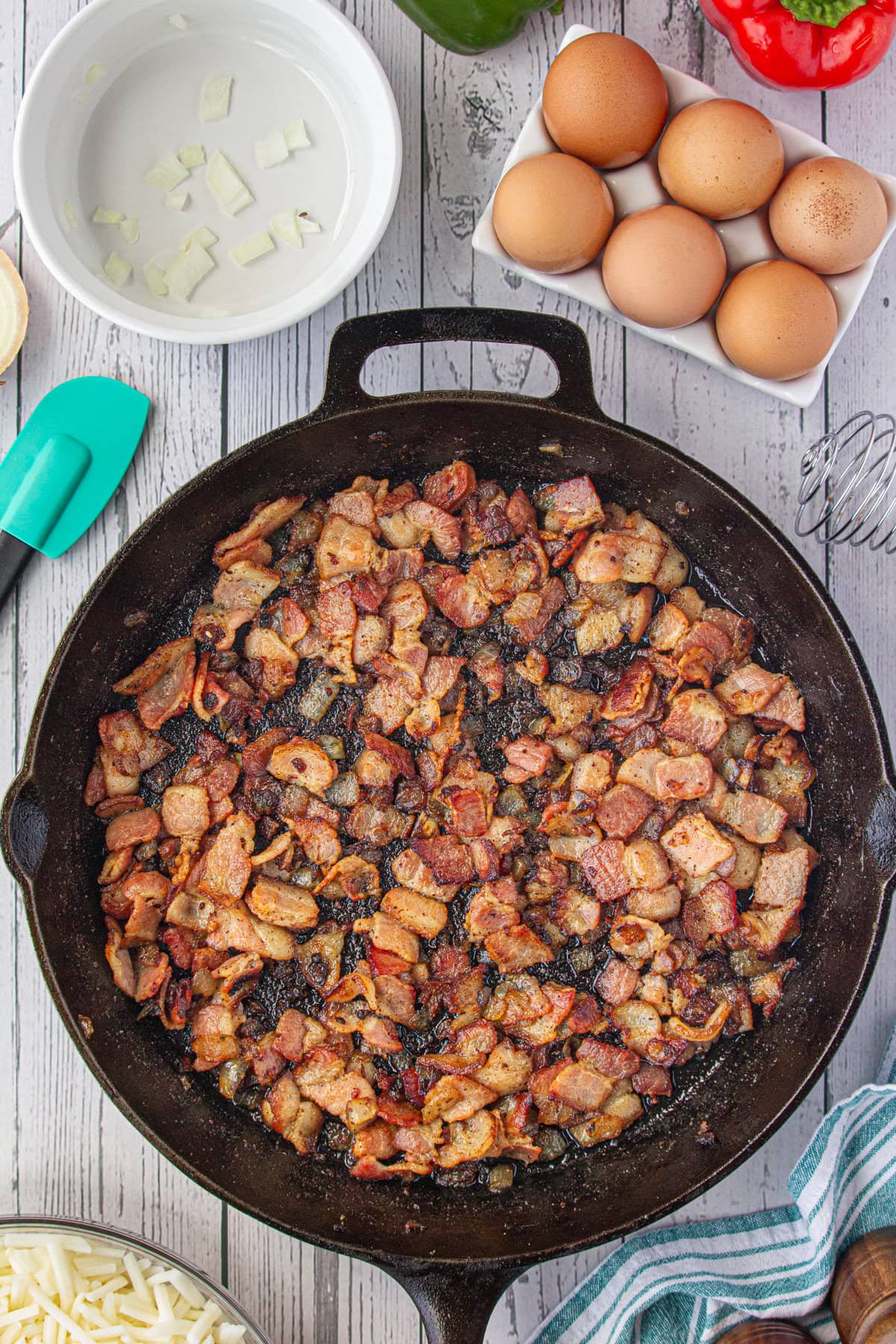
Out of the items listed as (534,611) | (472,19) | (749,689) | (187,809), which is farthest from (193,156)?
(749,689)

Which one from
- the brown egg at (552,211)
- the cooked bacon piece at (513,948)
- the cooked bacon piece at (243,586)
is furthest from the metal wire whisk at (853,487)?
the cooked bacon piece at (243,586)

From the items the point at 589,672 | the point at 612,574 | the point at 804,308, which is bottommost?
the point at 589,672

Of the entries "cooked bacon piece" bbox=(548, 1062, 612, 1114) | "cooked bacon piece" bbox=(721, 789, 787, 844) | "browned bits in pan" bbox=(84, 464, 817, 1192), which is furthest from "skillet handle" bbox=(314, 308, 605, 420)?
"cooked bacon piece" bbox=(548, 1062, 612, 1114)

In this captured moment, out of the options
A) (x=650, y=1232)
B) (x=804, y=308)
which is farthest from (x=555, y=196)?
(x=650, y=1232)

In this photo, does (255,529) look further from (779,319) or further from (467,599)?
(779,319)

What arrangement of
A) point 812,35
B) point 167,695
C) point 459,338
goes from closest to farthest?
point 459,338
point 812,35
point 167,695

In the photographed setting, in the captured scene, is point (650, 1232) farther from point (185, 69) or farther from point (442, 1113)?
point (185, 69)
